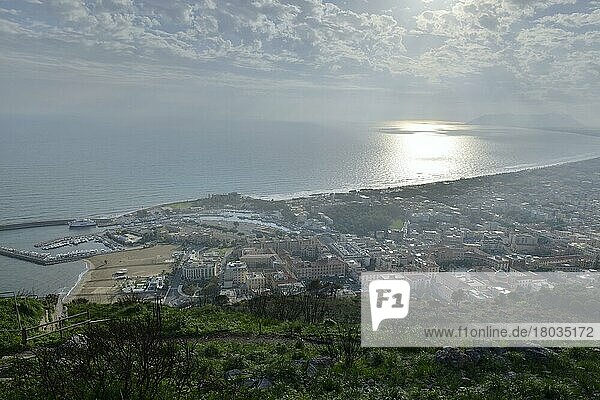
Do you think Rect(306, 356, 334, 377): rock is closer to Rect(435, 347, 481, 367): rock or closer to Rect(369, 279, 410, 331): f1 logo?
Rect(435, 347, 481, 367): rock

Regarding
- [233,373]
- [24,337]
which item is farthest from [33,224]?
[233,373]

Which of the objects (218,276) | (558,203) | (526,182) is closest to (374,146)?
(526,182)

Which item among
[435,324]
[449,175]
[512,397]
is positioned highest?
[512,397]

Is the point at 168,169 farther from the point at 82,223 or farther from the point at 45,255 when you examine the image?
the point at 45,255

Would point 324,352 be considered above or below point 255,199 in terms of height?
above

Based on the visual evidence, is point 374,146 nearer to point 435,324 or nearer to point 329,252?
point 329,252

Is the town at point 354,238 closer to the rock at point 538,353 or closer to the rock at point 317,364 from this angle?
the rock at point 538,353

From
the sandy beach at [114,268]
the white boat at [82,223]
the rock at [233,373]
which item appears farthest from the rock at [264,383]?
the white boat at [82,223]
